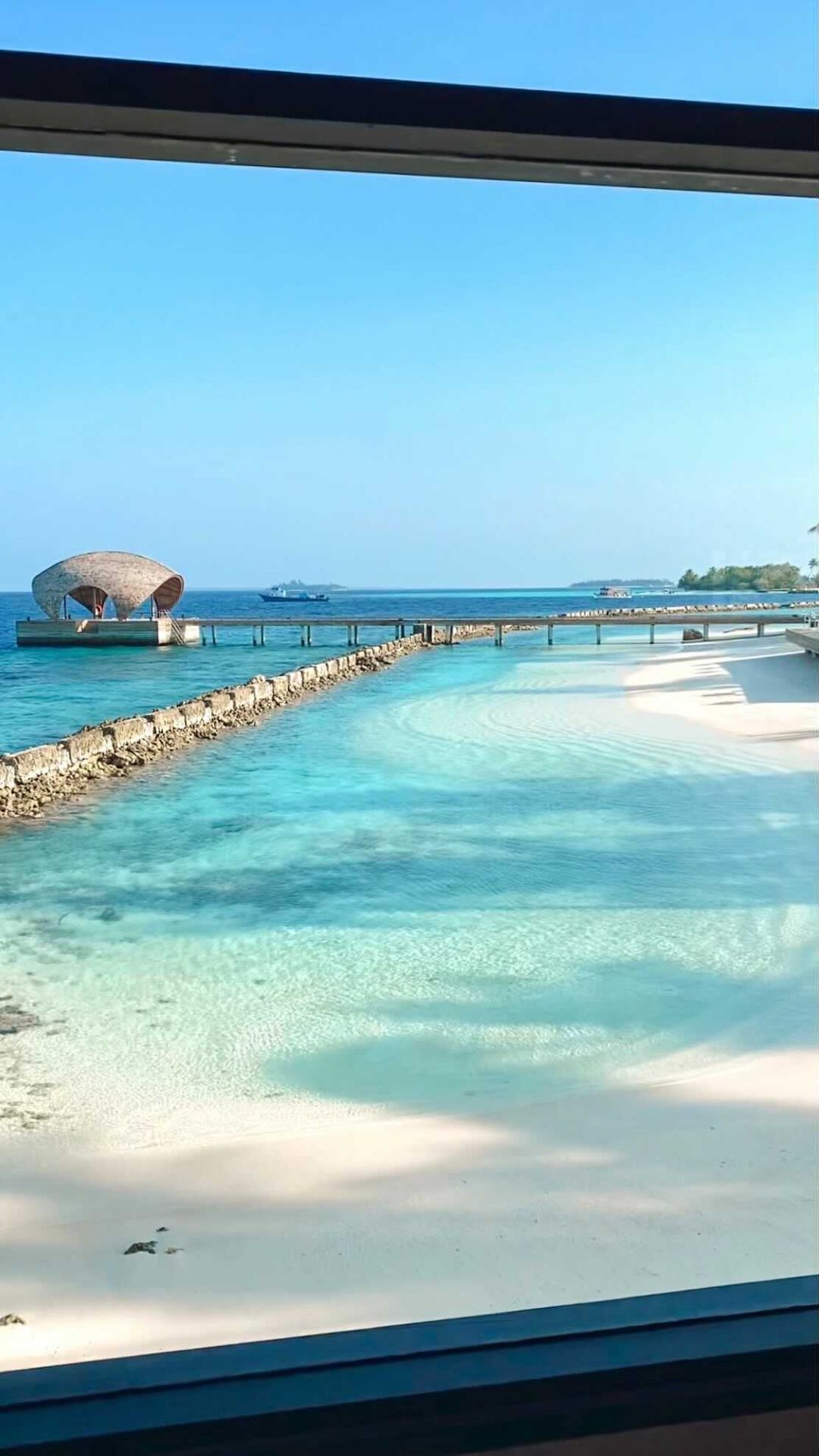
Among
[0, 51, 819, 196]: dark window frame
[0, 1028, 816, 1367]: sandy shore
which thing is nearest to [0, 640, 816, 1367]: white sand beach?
[0, 1028, 816, 1367]: sandy shore

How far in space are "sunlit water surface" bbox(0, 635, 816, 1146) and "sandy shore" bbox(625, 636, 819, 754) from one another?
818mm

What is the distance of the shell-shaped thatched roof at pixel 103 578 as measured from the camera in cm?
1670

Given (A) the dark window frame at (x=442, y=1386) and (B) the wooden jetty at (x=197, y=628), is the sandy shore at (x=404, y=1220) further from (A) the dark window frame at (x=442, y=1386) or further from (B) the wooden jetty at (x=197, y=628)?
(B) the wooden jetty at (x=197, y=628)

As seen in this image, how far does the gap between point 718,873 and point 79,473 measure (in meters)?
3.12

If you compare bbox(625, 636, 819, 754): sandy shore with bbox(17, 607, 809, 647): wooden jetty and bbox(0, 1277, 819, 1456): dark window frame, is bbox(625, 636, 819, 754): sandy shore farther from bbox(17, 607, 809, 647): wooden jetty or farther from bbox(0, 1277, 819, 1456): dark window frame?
bbox(0, 1277, 819, 1456): dark window frame

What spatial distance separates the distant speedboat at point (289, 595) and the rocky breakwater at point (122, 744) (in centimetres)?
1934

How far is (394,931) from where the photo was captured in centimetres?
361

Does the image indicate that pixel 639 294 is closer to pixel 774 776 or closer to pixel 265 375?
pixel 265 375

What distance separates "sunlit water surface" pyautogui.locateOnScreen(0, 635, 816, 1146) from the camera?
7.97ft

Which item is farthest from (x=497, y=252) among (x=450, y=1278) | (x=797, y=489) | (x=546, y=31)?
(x=450, y=1278)

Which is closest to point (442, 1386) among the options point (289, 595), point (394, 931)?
point (394, 931)

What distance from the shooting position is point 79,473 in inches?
77.4

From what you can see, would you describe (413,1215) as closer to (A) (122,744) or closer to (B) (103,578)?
(A) (122,744)

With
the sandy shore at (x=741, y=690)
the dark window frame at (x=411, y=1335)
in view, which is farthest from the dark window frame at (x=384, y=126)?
the sandy shore at (x=741, y=690)
